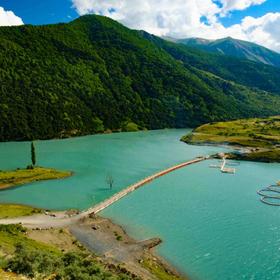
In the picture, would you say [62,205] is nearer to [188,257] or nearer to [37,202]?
[37,202]

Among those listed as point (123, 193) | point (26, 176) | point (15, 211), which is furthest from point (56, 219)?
point (26, 176)

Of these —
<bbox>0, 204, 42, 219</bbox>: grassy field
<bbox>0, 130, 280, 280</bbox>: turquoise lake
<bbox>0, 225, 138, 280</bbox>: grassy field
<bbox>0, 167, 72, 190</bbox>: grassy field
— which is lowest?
<bbox>0, 130, 280, 280</bbox>: turquoise lake

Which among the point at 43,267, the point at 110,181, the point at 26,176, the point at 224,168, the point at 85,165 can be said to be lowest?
the point at 224,168

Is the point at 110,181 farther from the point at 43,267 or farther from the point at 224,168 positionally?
the point at 43,267

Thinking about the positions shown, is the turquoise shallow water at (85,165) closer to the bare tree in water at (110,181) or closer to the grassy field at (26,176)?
the bare tree in water at (110,181)

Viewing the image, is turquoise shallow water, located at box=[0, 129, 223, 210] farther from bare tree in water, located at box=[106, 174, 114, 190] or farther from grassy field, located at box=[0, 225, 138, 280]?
grassy field, located at box=[0, 225, 138, 280]

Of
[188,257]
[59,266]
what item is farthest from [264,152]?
[59,266]

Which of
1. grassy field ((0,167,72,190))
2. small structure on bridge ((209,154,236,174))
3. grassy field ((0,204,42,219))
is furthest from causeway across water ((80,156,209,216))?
grassy field ((0,167,72,190))
